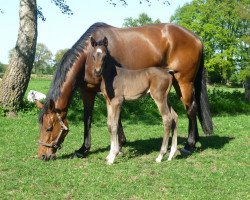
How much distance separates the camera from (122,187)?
17.7 ft

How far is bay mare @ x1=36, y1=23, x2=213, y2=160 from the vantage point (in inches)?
269

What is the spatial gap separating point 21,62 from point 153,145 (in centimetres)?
597

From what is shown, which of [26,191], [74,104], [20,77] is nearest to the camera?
[26,191]

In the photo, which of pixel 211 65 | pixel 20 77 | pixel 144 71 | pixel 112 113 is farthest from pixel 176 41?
pixel 211 65

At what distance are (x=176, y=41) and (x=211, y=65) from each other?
39616 mm

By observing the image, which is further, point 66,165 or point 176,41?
point 176,41

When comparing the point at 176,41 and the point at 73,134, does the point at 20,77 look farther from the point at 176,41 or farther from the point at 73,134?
Result: the point at 176,41

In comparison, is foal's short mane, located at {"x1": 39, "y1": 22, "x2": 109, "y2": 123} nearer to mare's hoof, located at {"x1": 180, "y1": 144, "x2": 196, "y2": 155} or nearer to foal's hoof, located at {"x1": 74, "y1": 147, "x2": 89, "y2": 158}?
foal's hoof, located at {"x1": 74, "y1": 147, "x2": 89, "y2": 158}

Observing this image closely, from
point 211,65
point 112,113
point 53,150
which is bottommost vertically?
point 211,65

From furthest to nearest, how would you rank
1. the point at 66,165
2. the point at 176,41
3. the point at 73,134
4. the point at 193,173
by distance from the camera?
the point at 73,134 < the point at 176,41 < the point at 66,165 < the point at 193,173

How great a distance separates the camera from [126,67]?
25.0ft

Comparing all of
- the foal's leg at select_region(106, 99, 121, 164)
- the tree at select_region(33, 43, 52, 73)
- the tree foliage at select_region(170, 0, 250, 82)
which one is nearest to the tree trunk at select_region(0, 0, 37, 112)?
the foal's leg at select_region(106, 99, 121, 164)

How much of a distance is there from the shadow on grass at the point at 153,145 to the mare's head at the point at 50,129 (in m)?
0.49

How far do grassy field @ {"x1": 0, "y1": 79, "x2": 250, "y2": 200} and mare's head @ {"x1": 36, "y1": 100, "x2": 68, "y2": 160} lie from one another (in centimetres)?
21
